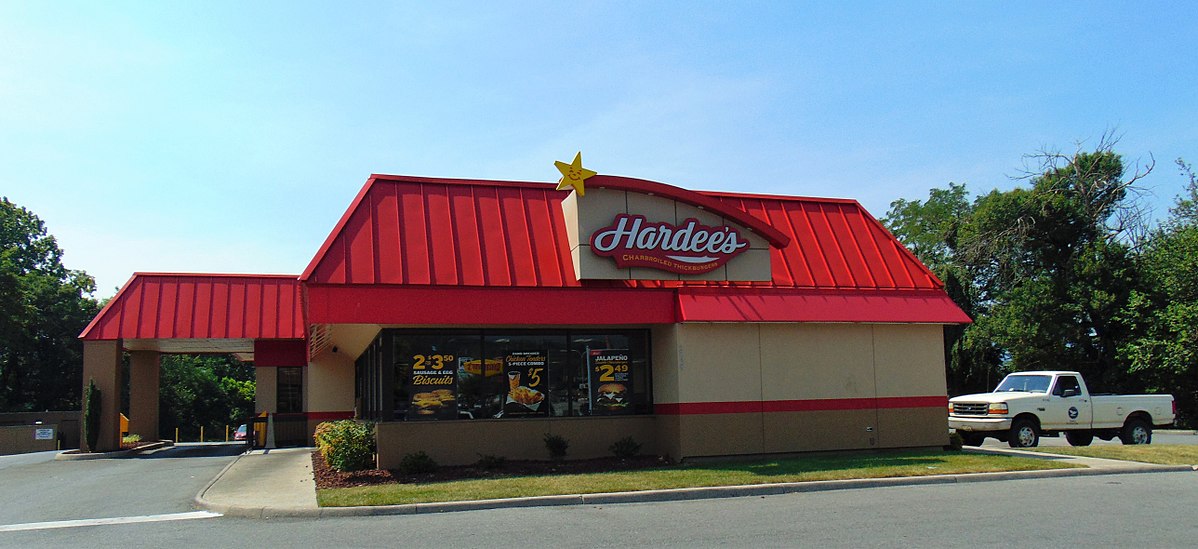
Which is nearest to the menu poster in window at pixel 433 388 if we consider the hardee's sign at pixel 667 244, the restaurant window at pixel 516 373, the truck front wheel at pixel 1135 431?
the restaurant window at pixel 516 373

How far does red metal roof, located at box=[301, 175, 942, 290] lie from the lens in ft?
52.2

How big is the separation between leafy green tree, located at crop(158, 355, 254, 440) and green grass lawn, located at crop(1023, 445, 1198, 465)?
54563mm

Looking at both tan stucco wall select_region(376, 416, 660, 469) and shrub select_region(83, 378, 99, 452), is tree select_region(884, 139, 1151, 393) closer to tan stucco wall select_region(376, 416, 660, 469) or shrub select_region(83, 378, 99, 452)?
tan stucco wall select_region(376, 416, 660, 469)

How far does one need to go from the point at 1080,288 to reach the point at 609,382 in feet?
94.2

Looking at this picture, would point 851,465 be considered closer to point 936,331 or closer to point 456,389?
point 936,331

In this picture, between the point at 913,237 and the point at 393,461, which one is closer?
the point at 393,461

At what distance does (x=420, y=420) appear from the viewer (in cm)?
1634

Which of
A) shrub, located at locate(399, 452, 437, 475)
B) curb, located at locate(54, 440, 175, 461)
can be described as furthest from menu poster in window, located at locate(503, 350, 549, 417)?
curb, located at locate(54, 440, 175, 461)

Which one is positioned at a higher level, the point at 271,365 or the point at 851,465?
the point at 271,365

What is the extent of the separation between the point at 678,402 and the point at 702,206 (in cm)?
382

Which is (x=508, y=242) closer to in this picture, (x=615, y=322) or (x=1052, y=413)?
(x=615, y=322)

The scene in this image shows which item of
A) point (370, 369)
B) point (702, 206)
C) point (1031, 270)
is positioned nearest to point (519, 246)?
point (702, 206)

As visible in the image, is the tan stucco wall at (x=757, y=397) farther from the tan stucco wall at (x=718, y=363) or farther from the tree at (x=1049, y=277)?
the tree at (x=1049, y=277)

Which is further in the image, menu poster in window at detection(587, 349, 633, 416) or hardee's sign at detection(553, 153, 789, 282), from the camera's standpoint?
menu poster in window at detection(587, 349, 633, 416)
